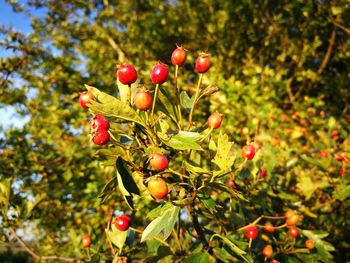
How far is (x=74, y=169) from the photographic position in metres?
3.96

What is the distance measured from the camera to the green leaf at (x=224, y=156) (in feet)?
3.87

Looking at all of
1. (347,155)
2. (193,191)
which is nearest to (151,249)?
(193,191)

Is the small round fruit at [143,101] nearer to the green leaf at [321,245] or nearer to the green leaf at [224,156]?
the green leaf at [224,156]

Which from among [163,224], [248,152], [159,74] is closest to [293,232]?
[248,152]

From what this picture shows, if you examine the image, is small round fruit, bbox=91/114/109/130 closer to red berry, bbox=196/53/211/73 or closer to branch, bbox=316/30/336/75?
red berry, bbox=196/53/211/73

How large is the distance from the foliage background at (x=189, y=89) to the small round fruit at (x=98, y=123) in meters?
1.42

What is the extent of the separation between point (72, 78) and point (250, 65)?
2.68 meters

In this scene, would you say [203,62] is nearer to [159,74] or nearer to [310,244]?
[159,74]

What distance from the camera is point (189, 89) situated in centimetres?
383

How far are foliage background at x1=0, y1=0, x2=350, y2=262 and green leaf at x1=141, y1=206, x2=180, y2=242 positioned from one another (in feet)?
3.81

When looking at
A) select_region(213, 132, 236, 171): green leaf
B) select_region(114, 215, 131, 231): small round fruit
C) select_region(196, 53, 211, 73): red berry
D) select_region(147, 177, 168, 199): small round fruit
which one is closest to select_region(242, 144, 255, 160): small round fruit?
select_region(213, 132, 236, 171): green leaf

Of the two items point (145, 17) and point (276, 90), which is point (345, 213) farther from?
point (145, 17)

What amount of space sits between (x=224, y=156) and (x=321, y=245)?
113 centimetres

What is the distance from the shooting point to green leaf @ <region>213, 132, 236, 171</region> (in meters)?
1.18
